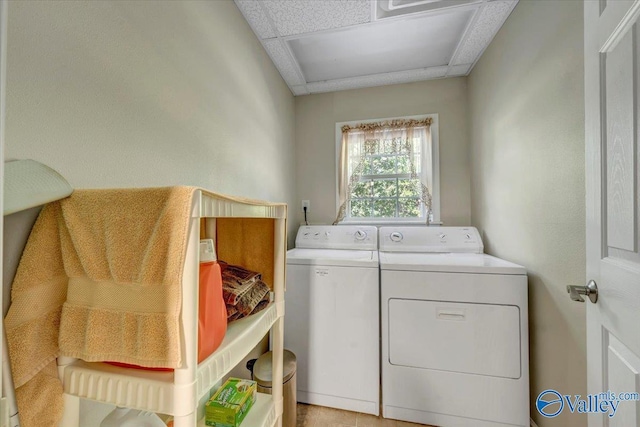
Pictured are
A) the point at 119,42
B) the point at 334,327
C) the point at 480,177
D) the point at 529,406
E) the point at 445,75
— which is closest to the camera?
the point at 119,42

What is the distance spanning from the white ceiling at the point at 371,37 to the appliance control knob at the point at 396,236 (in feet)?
4.70

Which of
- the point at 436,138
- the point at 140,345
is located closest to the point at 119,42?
the point at 140,345

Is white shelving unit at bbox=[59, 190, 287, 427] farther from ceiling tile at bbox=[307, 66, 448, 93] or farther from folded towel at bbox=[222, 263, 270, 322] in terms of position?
ceiling tile at bbox=[307, 66, 448, 93]

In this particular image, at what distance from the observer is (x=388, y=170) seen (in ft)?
8.25

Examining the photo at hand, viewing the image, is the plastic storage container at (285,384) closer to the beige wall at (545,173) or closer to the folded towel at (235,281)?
the folded towel at (235,281)

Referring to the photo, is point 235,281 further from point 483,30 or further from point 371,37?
point 483,30

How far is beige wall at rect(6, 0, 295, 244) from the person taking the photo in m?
0.61

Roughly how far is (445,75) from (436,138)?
0.56m

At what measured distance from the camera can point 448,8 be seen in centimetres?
158

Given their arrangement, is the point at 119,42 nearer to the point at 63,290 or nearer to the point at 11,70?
the point at 11,70

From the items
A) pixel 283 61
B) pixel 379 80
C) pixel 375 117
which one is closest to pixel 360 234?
pixel 375 117

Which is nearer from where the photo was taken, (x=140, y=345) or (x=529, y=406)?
(x=140, y=345)

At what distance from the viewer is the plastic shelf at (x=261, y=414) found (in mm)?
946

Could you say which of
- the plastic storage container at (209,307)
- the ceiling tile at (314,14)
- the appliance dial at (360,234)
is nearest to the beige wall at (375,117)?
the appliance dial at (360,234)
